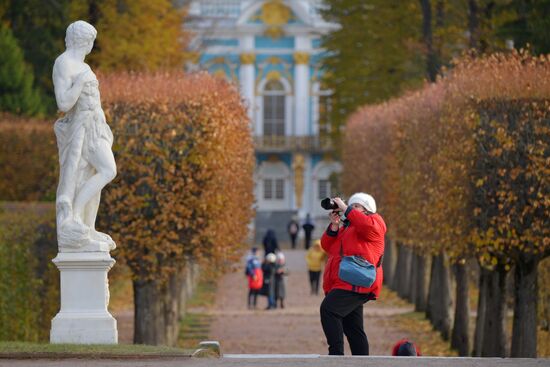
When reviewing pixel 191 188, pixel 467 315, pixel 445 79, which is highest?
pixel 445 79

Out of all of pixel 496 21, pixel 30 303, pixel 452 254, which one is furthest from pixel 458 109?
pixel 496 21

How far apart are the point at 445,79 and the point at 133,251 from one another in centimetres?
590

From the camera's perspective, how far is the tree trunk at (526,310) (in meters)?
23.3

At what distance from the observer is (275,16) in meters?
77.4

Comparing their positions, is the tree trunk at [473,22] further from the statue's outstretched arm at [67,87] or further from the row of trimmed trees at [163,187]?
the statue's outstretched arm at [67,87]

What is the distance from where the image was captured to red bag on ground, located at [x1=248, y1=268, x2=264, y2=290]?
3772 centimetres

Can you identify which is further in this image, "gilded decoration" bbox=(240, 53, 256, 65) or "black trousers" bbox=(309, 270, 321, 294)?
"gilded decoration" bbox=(240, 53, 256, 65)

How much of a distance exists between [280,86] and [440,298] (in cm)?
4626

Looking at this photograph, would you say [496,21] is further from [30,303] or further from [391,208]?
[30,303]

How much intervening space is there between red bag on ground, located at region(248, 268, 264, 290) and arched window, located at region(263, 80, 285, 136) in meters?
39.9

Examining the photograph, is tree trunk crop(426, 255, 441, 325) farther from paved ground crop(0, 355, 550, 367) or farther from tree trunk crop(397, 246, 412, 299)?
paved ground crop(0, 355, 550, 367)

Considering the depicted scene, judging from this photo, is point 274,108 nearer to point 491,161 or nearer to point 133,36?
point 133,36

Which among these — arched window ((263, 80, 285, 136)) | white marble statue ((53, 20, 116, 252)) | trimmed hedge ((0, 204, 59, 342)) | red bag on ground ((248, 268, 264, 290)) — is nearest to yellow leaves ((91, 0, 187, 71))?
red bag on ground ((248, 268, 264, 290))

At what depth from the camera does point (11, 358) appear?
48.1 feet
